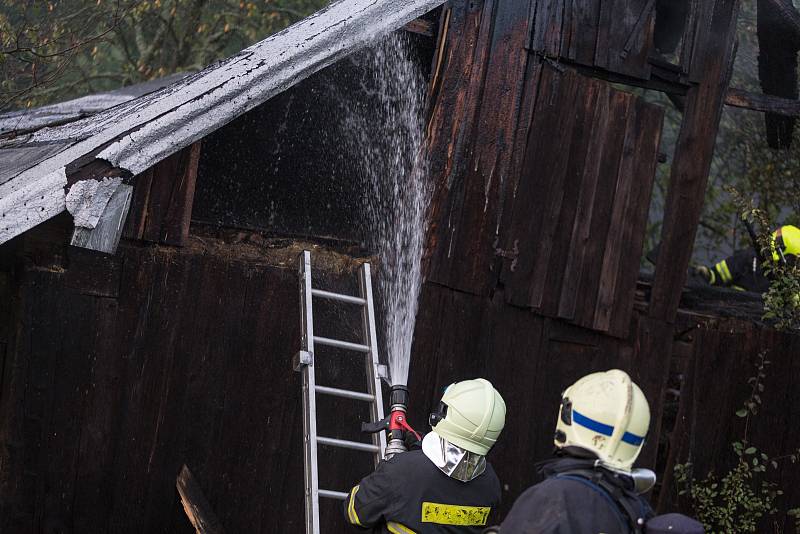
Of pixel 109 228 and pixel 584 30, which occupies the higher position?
pixel 584 30

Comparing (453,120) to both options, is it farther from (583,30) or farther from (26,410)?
(26,410)

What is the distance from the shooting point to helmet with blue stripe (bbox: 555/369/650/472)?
3.03 m

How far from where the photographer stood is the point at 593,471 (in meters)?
3.00

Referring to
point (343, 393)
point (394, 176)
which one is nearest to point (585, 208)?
point (394, 176)

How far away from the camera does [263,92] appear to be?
516 centimetres

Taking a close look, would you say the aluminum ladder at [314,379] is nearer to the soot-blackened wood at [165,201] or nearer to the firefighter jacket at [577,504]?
the soot-blackened wood at [165,201]

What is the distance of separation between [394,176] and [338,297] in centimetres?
115

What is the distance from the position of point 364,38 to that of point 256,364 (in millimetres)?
1992

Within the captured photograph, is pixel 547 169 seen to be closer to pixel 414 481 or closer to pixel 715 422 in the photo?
pixel 715 422

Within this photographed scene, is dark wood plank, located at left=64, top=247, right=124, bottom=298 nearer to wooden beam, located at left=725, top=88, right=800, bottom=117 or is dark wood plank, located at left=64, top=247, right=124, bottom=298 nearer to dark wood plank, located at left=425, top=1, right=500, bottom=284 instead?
dark wood plank, located at left=425, top=1, right=500, bottom=284

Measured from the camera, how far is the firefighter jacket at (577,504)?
112 inches

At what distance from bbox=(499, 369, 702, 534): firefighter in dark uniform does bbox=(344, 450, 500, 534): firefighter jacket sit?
35.1 inches

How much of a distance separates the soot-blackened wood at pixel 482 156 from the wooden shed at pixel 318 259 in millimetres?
14

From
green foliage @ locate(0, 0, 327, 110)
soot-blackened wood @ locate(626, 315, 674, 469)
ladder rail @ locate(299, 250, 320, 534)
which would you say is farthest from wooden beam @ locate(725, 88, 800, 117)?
green foliage @ locate(0, 0, 327, 110)
